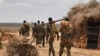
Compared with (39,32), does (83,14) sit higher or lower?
higher

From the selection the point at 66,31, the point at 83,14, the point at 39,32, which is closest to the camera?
the point at 66,31

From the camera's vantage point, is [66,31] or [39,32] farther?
[39,32]

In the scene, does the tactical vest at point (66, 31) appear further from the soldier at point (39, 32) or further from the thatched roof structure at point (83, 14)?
the thatched roof structure at point (83, 14)

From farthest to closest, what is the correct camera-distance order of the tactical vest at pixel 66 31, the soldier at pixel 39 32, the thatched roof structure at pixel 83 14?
the thatched roof structure at pixel 83 14 → the soldier at pixel 39 32 → the tactical vest at pixel 66 31

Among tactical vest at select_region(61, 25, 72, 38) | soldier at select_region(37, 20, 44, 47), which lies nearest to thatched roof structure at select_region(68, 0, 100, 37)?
soldier at select_region(37, 20, 44, 47)

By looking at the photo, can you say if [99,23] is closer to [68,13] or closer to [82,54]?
[68,13]

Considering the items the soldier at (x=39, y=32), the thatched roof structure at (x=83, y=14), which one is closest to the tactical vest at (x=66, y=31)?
the soldier at (x=39, y=32)

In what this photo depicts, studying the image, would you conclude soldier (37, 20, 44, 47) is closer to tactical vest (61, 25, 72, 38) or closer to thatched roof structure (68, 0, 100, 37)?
thatched roof structure (68, 0, 100, 37)

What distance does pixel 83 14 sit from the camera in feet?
90.4

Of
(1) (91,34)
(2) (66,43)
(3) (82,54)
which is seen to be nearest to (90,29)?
(1) (91,34)

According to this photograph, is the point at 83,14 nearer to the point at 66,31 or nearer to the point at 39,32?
the point at 39,32

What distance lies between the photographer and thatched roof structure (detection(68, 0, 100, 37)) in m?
27.1

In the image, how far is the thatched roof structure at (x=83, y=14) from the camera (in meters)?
27.1

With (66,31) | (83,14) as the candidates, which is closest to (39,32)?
(83,14)
